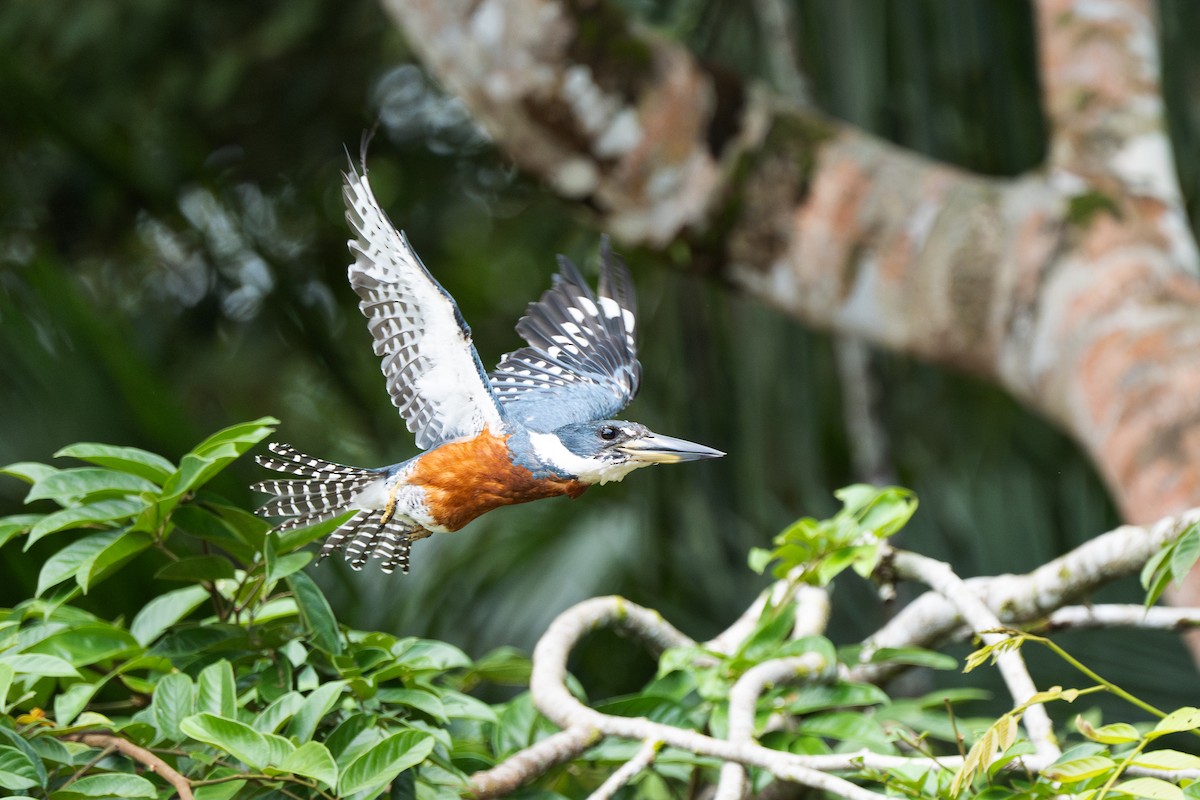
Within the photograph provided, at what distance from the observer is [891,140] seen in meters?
4.42

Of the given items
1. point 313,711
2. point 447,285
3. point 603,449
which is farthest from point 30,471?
point 447,285

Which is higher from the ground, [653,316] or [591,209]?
[591,209]

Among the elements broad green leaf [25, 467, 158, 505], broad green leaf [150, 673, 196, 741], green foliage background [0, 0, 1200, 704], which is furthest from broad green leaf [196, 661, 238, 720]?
green foliage background [0, 0, 1200, 704]

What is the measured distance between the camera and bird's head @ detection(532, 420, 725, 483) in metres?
1.45

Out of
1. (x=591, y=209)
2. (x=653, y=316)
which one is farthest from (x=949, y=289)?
→ (x=653, y=316)

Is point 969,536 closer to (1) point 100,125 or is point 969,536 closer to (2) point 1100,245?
(2) point 1100,245

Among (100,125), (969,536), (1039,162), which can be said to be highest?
(100,125)

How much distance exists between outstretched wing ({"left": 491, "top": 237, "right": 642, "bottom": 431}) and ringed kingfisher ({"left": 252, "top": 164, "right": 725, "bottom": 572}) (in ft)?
0.69

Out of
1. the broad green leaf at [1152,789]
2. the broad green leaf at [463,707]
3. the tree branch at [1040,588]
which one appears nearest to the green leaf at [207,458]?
the broad green leaf at [463,707]

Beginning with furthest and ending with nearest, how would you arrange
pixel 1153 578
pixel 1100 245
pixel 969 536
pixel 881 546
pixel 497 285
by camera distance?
1. pixel 497 285
2. pixel 969 536
3. pixel 1100 245
4. pixel 881 546
5. pixel 1153 578

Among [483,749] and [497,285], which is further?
[497,285]

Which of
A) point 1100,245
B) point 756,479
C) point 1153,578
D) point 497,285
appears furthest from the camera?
point 497,285

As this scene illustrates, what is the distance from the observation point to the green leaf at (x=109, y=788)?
138 cm

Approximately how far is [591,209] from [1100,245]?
1.18 metres
